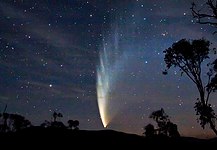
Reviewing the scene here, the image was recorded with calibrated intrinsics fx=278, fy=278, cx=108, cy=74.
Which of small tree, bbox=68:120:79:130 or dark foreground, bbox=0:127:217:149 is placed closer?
dark foreground, bbox=0:127:217:149

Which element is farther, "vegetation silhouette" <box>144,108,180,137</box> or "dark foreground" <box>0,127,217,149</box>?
"vegetation silhouette" <box>144,108,180,137</box>

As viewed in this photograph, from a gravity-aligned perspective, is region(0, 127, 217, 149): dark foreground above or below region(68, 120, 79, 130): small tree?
Result: below

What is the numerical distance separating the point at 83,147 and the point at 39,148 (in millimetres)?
2797

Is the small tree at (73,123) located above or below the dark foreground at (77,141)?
above

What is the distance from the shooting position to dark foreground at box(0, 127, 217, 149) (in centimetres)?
1827

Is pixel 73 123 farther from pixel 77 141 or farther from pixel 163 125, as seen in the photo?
pixel 77 141

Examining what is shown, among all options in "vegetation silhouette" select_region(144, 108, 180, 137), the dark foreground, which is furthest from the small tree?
the dark foreground

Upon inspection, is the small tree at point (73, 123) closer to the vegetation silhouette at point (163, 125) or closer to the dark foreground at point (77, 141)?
the vegetation silhouette at point (163, 125)

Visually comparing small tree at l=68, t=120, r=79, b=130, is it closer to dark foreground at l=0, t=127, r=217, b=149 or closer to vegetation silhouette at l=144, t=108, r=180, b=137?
vegetation silhouette at l=144, t=108, r=180, b=137

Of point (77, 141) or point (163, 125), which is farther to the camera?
point (163, 125)

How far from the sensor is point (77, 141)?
19.1m

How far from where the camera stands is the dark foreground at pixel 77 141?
59.9 feet

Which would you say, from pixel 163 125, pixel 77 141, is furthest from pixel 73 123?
pixel 77 141

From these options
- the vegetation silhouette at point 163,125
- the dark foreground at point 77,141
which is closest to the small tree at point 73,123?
the vegetation silhouette at point 163,125
